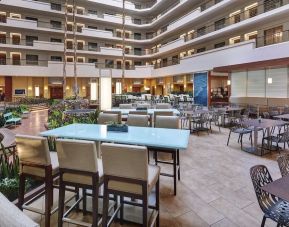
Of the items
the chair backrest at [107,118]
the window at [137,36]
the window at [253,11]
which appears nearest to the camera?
the chair backrest at [107,118]

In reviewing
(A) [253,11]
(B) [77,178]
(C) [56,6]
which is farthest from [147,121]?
(C) [56,6]

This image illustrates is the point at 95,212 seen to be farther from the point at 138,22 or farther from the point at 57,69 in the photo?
the point at 138,22

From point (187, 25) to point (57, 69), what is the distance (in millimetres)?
14156

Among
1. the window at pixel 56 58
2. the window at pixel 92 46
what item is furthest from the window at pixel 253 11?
the window at pixel 56 58

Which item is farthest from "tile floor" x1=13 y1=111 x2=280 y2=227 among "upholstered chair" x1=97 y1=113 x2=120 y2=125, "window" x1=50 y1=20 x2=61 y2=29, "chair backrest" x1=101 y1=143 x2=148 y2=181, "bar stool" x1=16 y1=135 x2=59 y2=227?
"window" x1=50 y1=20 x2=61 y2=29

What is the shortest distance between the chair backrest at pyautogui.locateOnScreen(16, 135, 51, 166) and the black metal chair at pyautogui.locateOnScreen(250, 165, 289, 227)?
7.67 feet

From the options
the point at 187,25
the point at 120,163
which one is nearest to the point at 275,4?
the point at 187,25

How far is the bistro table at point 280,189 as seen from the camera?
1920 mm

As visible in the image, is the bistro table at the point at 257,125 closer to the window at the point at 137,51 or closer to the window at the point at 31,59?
the window at the point at 31,59

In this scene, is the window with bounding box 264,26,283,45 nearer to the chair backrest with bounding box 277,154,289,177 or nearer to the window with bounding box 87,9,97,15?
the chair backrest with bounding box 277,154,289,177

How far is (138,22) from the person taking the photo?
103 ft

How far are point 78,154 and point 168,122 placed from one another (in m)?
2.68

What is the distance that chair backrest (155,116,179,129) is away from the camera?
479 centimetres

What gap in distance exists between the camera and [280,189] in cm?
204
